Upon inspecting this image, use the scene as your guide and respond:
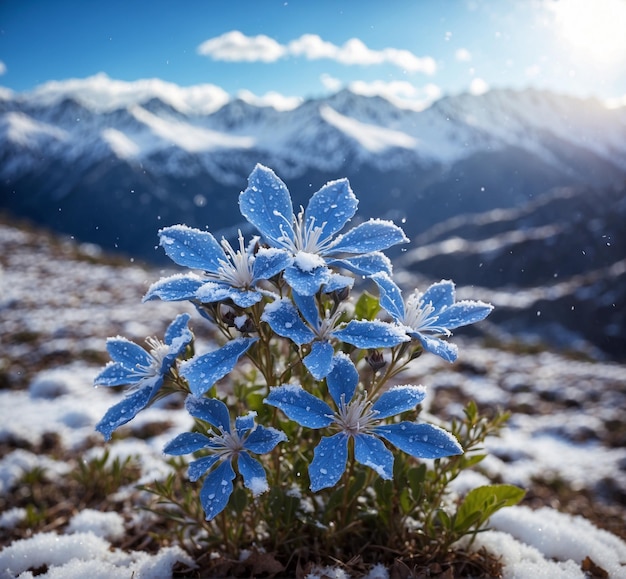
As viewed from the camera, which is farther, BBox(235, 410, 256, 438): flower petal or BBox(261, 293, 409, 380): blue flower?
BBox(235, 410, 256, 438): flower petal

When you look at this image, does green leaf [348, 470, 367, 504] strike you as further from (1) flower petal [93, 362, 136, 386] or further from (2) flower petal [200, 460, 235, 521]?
(1) flower petal [93, 362, 136, 386]

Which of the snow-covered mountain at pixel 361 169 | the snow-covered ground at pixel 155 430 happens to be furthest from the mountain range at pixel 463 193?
the snow-covered ground at pixel 155 430

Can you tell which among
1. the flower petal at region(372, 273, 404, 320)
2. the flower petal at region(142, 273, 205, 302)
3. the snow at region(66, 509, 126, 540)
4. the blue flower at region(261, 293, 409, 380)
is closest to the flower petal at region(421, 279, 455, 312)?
the flower petal at region(372, 273, 404, 320)

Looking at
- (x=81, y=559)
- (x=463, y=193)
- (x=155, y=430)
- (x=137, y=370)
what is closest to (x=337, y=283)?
(x=137, y=370)

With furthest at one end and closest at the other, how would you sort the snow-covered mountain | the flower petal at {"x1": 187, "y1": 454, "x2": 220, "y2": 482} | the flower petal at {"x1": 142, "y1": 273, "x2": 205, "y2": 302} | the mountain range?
the snow-covered mountain → the mountain range → the flower petal at {"x1": 187, "y1": 454, "x2": 220, "y2": 482} → the flower petal at {"x1": 142, "y1": 273, "x2": 205, "y2": 302}

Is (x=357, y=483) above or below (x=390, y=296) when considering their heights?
below

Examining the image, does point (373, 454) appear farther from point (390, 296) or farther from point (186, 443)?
point (186, 443)

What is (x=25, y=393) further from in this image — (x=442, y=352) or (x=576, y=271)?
(x=576, y=271)

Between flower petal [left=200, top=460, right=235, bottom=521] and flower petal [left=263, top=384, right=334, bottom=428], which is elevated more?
flower petal [left=263, top=384, right=334, bottom=428]
